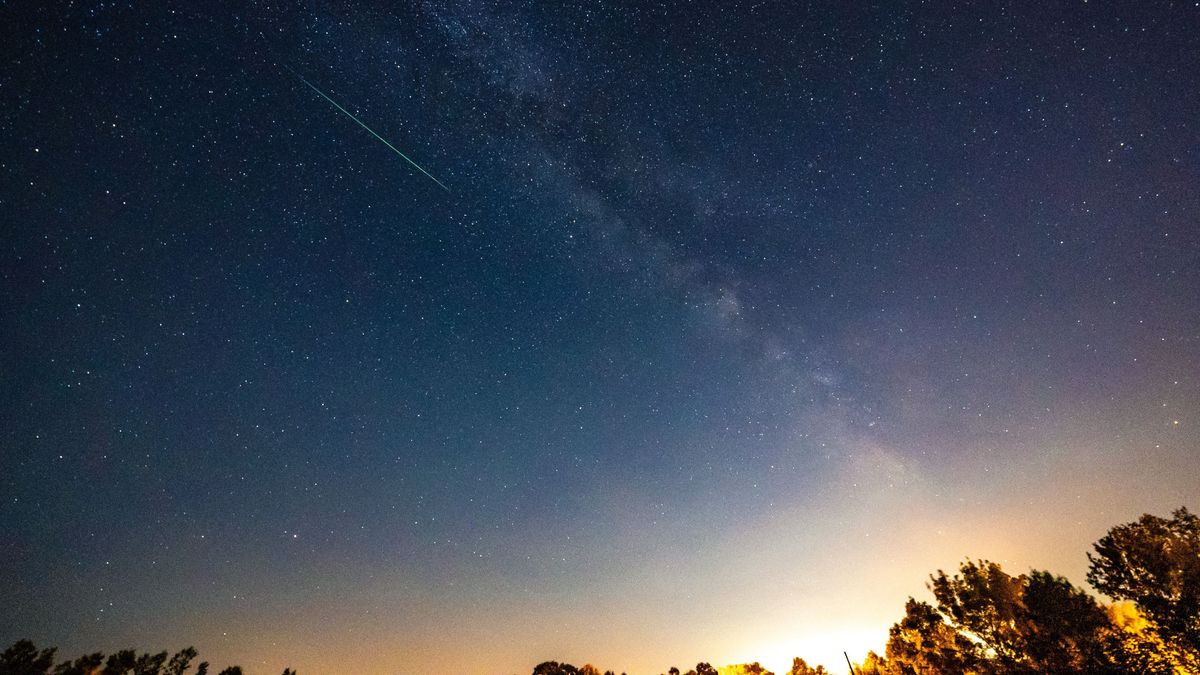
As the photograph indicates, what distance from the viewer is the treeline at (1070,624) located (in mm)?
24422

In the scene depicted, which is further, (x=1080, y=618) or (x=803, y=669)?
(x=803, y=669)

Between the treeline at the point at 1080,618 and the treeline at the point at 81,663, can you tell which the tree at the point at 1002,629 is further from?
the treeline at the point at 81,663

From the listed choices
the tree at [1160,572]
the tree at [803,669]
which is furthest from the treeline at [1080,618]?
the tree at [803,669]

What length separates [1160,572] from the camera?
25516mm

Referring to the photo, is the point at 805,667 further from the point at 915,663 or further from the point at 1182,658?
the point at 1182,658

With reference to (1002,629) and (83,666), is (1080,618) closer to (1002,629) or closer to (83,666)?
(1002,629)

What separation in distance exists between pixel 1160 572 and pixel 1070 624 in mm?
5441

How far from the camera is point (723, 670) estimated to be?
254ft

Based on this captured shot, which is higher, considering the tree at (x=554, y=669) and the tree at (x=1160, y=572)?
the tree at (x=1160, y=572)

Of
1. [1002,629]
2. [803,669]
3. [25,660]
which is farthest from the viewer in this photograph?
[803,669]

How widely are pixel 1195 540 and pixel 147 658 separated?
2300 inches

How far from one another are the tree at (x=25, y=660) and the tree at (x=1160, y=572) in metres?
57.8

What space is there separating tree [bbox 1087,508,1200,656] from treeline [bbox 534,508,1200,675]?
1.5 inches

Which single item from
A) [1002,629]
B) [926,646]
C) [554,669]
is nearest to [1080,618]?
[1002,629]
